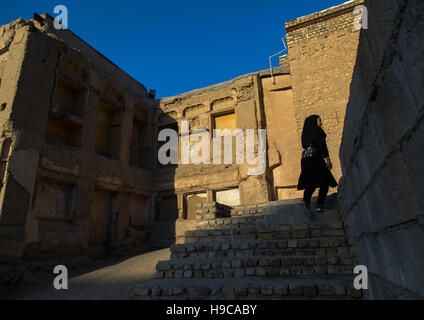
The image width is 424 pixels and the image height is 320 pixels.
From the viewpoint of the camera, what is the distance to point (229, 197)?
31.8ft

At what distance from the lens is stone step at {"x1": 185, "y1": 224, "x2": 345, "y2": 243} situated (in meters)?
4.29

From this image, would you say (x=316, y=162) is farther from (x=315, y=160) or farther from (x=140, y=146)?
(x=140, y=146)

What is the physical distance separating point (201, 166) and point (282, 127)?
3486 millimetres

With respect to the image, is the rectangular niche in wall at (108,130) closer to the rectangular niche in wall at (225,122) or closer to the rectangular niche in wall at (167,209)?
the rectangular niche in wall at (167,209)

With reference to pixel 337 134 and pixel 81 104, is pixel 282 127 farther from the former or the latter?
pixel 81 104

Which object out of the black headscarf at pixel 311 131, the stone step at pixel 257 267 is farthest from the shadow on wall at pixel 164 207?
the black headscarf at pixel 311 131

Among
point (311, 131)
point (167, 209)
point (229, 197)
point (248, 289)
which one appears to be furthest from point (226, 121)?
point (248, 289)

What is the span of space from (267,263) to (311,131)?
2.43 metres

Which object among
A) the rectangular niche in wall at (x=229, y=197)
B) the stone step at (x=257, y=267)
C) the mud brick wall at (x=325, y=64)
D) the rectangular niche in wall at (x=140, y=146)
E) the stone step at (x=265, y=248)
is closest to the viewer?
the stone step at (x=257, y=267)

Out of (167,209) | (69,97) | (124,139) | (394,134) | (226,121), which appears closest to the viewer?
(394,134)

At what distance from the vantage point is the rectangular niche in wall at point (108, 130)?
9.89 metres

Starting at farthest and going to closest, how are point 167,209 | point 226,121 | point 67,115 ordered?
1. point 226,121
2. point 167,209
3. point 67,115

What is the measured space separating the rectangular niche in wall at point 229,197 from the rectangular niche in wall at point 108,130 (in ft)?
13.6
